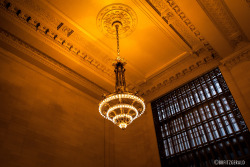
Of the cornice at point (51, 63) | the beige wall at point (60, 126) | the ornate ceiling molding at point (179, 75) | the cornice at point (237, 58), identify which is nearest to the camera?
the beige wall at point (60, 126)

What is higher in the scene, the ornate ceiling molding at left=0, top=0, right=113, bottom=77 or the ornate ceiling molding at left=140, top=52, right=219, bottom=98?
the ornate ceiling molding at left=0, top=0, right=113, bottom=77

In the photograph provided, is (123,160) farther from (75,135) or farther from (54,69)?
(54,69)

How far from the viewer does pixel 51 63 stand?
6.99 metres

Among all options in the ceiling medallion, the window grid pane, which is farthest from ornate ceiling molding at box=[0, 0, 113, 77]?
the window grid pane

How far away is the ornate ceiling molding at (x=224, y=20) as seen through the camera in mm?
5852

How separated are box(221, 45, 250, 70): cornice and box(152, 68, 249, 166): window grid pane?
44 centimetres

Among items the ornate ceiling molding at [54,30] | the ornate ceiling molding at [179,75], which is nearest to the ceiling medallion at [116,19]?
the ornate ceiling molding at [54,30]

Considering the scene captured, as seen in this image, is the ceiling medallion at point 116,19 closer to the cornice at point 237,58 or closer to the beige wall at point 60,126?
the beige wall at point 60,126

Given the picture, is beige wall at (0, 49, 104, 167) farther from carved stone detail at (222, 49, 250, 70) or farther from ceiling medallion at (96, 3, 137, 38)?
carved stone detail at (222, 49, 250, 70)

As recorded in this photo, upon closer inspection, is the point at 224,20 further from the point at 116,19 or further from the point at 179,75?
the point at 116,19

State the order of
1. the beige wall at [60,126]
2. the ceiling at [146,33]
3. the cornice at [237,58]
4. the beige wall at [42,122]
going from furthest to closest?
the cornice at [237,58], the ceiling at [146,33], the beige wall at [60,126], the beige wall at [42,122]

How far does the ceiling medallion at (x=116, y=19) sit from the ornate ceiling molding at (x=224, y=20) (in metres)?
1.90

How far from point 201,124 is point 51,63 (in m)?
5.16

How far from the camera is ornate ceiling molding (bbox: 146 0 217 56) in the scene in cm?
595
